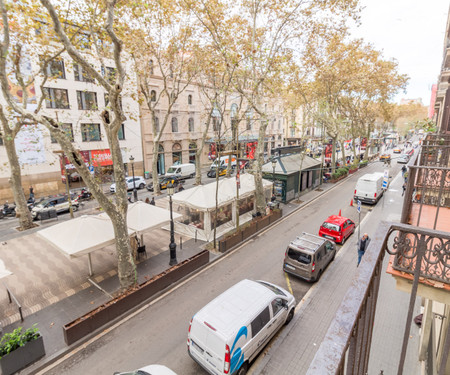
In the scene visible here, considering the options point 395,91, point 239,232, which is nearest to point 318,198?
point 239,232

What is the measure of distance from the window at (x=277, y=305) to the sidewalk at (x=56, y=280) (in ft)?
19.4

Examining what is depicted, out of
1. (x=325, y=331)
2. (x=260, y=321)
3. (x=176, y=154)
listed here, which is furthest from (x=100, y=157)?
(x=325, y=331)

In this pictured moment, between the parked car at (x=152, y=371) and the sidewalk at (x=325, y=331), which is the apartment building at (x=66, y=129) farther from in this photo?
the sidewalk at (x=325, y=331)

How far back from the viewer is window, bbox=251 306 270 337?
7.75m

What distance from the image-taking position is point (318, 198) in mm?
26344

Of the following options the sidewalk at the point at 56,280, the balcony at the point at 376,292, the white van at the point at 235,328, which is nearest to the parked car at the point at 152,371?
the white van at the point at 235,328

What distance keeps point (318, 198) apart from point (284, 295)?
18.5m

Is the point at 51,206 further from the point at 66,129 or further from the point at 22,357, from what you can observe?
the point at 22,357

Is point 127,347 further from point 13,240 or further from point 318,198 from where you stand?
point 318,198

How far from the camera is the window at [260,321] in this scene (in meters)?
7.75

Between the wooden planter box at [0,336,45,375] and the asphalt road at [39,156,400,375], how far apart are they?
61cm

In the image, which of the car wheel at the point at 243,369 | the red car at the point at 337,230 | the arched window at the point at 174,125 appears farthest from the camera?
the arched window at the point at 174,125

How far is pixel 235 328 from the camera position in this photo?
23.8 ft

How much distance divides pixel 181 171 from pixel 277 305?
88.2ft
